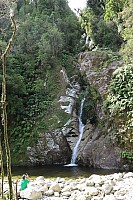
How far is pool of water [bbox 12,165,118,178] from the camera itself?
42.1 ft

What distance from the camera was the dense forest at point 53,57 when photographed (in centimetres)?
1434

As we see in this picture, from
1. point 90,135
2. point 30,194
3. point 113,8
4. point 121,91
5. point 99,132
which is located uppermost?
point 113,8

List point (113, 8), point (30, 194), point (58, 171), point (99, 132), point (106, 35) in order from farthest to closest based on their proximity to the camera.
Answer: point (106, 35), point (113, 8), point (99, 132), point (58, 171), point (30, 194)

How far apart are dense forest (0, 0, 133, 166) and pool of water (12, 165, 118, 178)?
5.09ft

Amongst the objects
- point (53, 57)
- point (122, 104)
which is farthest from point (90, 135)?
point (53, 57)

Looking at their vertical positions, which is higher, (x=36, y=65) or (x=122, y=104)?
(x=36, y=65)

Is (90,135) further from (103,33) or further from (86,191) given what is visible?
(103,33)

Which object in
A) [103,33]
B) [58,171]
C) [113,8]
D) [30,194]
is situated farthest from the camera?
[103,33]

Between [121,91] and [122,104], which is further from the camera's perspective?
[121,91]

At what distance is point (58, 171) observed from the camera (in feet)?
45.2

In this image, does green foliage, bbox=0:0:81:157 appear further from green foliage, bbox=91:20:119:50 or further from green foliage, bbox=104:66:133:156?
green foliage, bbox=104:66:133:156

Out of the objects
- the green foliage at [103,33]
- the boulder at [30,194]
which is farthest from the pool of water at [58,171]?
the green foliage at [103,33]

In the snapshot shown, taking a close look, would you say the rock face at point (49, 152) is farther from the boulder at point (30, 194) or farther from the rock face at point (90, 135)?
the boulder at point (30, 194)

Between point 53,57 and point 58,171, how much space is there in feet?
31.2
